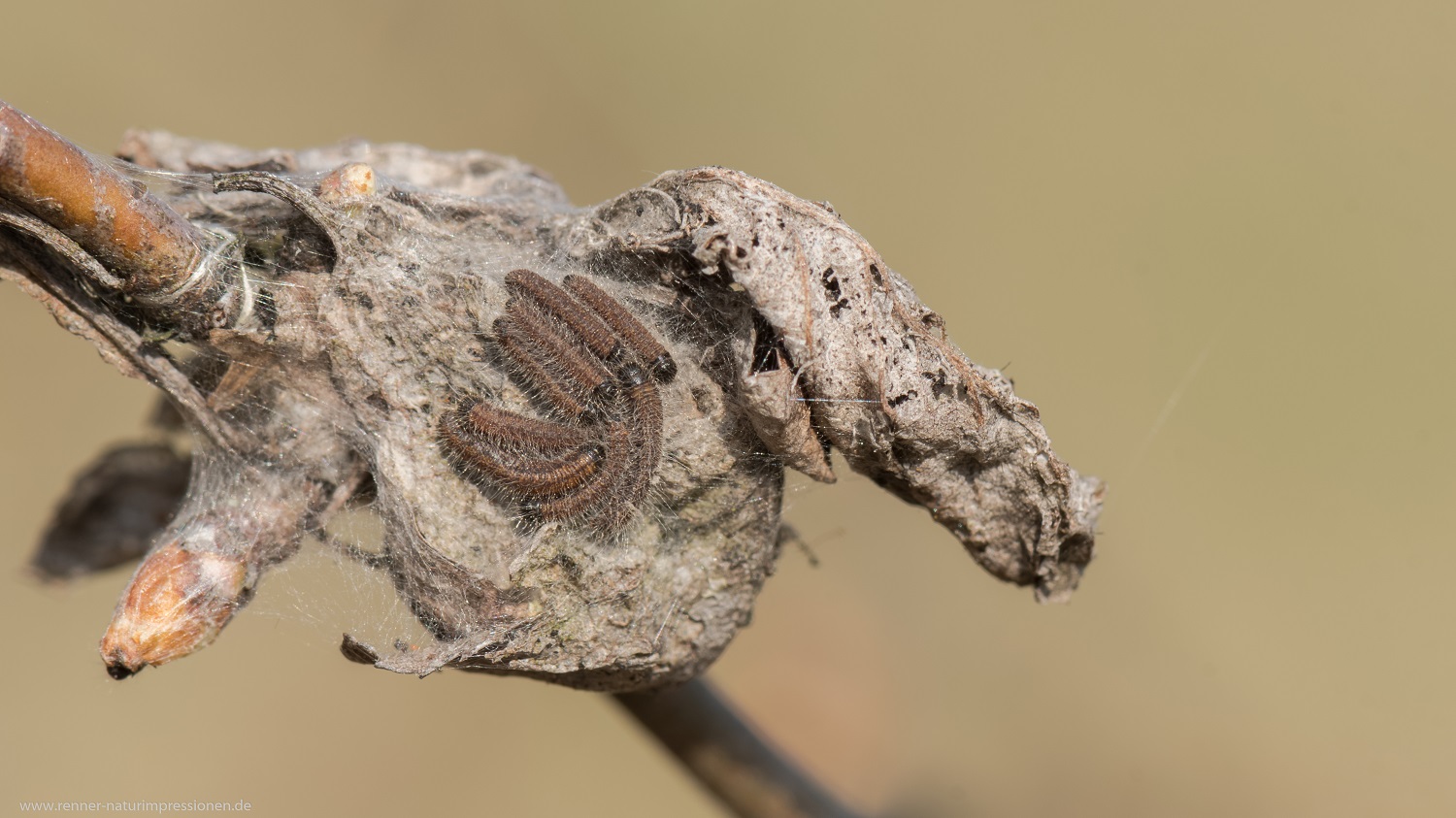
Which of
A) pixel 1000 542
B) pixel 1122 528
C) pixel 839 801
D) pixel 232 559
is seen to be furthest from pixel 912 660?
pixel 232 559

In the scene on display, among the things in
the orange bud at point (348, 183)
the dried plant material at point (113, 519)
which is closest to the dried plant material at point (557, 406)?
the orange bud at point (348, 183)

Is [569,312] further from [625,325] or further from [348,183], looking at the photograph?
[348,183]

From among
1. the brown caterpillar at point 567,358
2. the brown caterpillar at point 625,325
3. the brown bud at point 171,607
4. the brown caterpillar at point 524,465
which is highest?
the brown caterpillar at point 625,325

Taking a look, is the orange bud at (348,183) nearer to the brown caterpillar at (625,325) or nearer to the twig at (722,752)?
the brown caterpillar at (625,325)

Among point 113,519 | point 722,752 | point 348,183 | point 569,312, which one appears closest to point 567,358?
point 569,312

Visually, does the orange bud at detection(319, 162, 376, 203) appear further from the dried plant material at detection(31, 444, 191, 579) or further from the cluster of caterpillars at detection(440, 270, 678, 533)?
the dried plant material at detection(31, 444, 191, 579)

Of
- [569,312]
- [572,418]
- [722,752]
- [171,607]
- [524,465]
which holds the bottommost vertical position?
[171,607]
